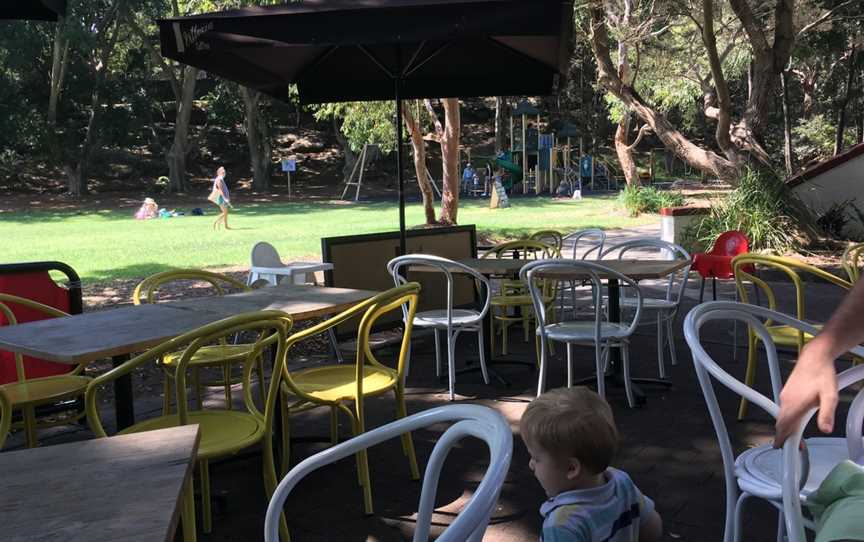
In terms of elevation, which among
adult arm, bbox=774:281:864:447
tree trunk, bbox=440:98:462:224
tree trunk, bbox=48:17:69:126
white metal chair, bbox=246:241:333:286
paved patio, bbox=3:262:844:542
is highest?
tree trunk, bbox=48:17:69:126

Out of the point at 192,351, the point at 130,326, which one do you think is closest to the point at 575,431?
the point at 192,351

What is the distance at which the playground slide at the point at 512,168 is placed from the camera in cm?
3155

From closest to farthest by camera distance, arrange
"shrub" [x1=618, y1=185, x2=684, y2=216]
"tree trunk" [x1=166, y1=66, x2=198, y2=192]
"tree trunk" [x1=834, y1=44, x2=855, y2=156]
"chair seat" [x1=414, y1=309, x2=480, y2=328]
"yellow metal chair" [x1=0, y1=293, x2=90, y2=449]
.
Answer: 1. "yellow metal chair" [x1=0, y1=293, x2=90, y2=449]
2. "chair seat" [x1=414, y1=309, x2=480, y2=328]
3. "tree trunk" [x1=834, y1=44, x2=855, y2=156]
4. "shrub" [x1=618, y1=185, x2=684, y2=216]
5. "tree trunk" [x1=166, y1=66, x2=198, y2=192]

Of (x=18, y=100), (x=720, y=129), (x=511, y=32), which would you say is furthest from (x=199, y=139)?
(x=511, y=32)

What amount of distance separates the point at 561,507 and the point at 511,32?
3.09 m

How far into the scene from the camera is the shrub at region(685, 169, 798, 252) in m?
10.6

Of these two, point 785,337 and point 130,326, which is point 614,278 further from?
point 130,326

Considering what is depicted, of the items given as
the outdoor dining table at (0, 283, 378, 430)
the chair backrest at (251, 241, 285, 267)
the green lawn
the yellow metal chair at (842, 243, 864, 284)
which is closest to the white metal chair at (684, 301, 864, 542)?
the outdoor dining table at (0, 283, 378, 430)

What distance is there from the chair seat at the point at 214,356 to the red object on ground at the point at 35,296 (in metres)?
0.83

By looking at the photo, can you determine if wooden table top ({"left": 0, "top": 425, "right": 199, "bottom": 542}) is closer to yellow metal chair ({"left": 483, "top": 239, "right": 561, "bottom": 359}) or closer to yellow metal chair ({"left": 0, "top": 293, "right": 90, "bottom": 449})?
yellow metal chair ({"left": 0, "top": 293, "right": 90, "bottom": 449})

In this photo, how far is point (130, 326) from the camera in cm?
323

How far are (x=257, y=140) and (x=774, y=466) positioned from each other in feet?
113

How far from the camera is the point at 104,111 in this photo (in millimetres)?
33719

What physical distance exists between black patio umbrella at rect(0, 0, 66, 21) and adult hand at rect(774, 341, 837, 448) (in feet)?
12.3
